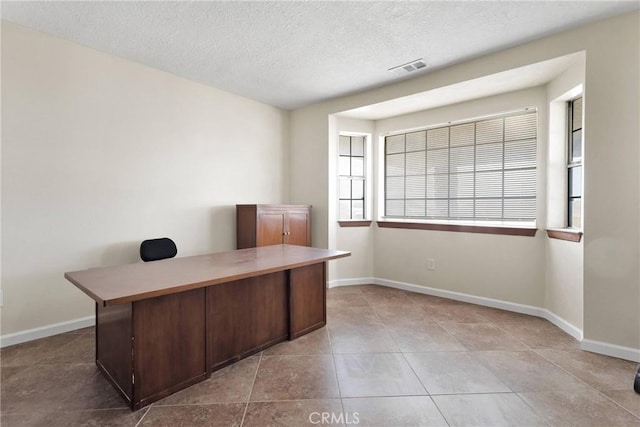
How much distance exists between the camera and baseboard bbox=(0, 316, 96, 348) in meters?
2.68

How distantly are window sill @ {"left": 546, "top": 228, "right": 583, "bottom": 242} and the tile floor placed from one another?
926mm

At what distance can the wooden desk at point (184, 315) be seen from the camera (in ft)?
6.03

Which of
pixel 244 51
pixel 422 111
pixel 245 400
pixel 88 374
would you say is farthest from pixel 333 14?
pixel 88 374

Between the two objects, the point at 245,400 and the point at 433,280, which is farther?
the point at 433,280

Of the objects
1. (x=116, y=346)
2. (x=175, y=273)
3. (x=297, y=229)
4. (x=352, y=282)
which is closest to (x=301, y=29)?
(x=175, y=273)

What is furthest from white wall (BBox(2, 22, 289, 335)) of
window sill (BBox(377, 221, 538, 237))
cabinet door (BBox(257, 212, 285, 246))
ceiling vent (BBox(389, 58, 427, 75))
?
window sill (BBox(377, 221, 538, 237))

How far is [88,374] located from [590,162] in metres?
4.33

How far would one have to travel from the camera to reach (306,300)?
2.99 metres

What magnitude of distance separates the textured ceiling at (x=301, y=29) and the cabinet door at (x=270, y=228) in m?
1.80

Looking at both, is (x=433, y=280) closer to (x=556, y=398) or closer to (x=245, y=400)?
(x=556, y=398)

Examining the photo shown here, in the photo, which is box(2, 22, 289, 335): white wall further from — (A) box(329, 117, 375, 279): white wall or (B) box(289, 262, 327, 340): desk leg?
(B) box(289, 262, 327, 340): desk leg

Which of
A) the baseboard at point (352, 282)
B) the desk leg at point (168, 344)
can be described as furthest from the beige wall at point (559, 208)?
the desk leg at point (168, 344)

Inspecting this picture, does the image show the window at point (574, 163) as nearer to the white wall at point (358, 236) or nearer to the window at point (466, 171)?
the window at point (466, 171)

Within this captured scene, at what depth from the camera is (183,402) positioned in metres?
1.90
